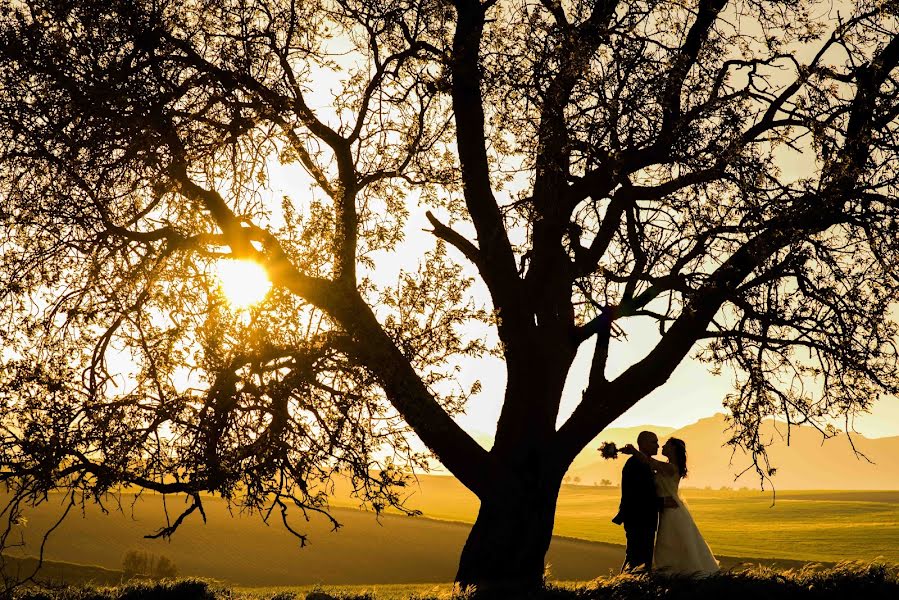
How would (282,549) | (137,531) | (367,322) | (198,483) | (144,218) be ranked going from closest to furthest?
(198,483) < (367,322) < (144,218) < (282,549) < (137,531)

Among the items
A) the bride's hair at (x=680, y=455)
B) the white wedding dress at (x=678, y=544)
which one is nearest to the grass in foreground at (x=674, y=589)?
the white wedding dress at (x=678, y=544)

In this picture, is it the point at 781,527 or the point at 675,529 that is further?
the point at 781,527

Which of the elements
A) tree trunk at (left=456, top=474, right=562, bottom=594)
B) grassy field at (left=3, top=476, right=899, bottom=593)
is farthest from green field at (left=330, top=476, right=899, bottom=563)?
tree trunk at (left=456, top=474, right=562, bottom=594)

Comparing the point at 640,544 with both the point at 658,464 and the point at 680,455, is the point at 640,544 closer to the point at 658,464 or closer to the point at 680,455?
the point at 658,464

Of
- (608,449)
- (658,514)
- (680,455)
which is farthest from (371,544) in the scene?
(608,449)

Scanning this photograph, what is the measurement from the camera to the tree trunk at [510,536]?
1105cm

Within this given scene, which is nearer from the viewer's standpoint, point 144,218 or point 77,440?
point 77,440

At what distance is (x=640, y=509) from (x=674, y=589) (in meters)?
3.75

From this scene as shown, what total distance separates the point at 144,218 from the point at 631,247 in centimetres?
831

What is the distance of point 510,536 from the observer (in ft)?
36.6

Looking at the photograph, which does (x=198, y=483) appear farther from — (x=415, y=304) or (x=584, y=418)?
(x=584, y=418)

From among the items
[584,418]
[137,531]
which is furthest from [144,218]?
[137,531]

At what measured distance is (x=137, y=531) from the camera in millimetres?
65938

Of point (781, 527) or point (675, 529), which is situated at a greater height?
point (675, 529)
